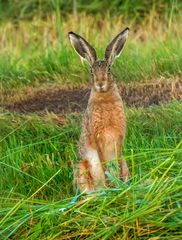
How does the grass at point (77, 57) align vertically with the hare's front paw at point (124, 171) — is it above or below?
above

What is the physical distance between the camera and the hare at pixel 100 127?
25.6ft

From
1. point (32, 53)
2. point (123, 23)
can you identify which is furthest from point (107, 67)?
point (123, 23)

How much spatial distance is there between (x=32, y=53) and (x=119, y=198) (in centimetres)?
510

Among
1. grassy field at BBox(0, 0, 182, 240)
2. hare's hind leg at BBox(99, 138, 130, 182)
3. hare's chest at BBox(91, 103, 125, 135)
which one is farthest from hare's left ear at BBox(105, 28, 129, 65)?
grassy field at BBox(0, 0, 182, 240)

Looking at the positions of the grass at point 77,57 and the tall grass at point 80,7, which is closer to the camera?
the grass at point 77,57

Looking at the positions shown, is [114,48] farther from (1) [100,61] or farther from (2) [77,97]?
(2) [77,97]

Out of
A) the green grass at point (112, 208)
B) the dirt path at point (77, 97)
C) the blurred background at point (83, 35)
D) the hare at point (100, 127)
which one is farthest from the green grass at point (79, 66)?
the green grass at point (112, 208)

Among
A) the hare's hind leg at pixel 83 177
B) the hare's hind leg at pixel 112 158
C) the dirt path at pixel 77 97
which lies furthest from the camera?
the dirt path at pixel 77 97

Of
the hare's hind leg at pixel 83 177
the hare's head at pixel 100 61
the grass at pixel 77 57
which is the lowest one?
the hare's hind leg at pixel 83 177

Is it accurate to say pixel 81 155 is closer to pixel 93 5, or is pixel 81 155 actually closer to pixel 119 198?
pixel 119 198

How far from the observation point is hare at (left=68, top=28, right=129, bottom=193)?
7.80 m

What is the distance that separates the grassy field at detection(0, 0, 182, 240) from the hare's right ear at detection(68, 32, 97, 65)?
0.66 metres

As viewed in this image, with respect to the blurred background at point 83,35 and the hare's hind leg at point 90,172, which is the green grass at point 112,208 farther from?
the blurred background at point 83,35

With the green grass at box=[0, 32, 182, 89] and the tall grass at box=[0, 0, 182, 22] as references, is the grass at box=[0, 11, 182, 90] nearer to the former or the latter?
the green grass at box=[0, 32, 182, 89]
